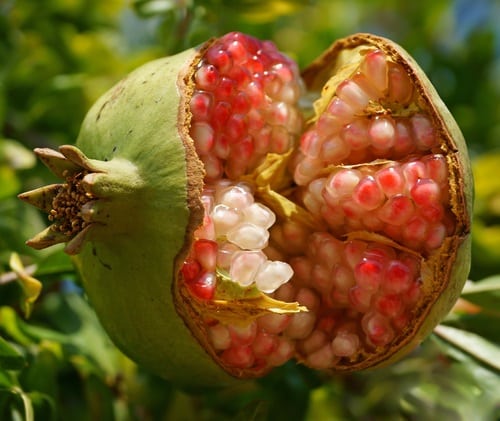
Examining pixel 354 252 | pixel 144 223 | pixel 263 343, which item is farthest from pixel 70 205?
pixel 354 252

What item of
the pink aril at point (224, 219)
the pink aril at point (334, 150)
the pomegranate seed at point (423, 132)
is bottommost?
the pink aril at point (224, 219)

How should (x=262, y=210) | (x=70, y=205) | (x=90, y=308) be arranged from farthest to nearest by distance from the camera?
(x=90, y=308)
(x=262, y=210)
(x=70, y=205)

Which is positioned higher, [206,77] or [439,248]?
[206,77]

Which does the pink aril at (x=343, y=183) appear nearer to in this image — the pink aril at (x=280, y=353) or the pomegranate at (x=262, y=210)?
the pomegranate at (x=262, y=210)

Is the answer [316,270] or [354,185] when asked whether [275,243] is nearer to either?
[316,270]

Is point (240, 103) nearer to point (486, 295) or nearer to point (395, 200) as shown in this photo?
point (395, 200)

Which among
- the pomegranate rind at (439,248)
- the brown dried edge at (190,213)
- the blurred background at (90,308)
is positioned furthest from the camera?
the blurred background at (90,308)

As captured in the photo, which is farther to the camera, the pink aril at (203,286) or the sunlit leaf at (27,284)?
the sunlit leaf at (27,284)

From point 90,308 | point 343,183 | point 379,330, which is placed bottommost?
point 90,308

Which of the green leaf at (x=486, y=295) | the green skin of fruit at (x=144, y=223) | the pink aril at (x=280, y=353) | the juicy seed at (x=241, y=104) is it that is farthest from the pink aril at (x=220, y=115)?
the green leaf at (x=486, y=295)
